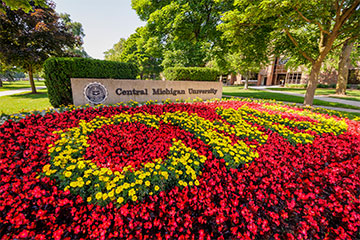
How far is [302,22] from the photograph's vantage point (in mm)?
9094

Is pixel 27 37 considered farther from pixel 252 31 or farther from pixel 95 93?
pixel 252 31

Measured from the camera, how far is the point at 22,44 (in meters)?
12.7

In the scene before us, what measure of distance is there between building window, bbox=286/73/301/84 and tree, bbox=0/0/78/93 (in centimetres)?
4386

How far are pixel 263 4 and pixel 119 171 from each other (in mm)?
8330

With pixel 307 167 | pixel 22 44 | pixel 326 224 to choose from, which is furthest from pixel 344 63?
pixel 22 44

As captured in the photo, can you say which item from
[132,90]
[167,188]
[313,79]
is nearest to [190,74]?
[132,90]

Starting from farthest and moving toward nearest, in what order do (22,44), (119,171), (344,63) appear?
(344,63) < (22,44) < (119,171)

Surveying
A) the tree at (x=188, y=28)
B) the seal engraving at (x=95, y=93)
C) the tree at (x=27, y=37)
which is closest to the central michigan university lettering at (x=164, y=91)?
the seal engraving at (x=95, y=93)

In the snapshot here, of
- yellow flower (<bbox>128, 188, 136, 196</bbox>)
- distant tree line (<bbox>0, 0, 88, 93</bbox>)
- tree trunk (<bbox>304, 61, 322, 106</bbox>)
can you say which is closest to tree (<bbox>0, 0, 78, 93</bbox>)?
distant tree line (<bbox>0, 0, 88, 93</bbox>)

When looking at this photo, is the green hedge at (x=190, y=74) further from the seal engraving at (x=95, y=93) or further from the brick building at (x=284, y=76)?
the brick building at (x=284, y=76)

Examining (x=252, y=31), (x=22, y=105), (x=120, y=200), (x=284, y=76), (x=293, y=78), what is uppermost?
(x=252, y=31)

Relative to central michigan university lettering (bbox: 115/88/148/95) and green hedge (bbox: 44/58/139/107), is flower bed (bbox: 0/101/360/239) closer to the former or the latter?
green hedge (bbox: 44/58/139/107)

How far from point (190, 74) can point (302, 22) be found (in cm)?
694

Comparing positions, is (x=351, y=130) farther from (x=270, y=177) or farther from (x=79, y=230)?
(x=79, y=230)
